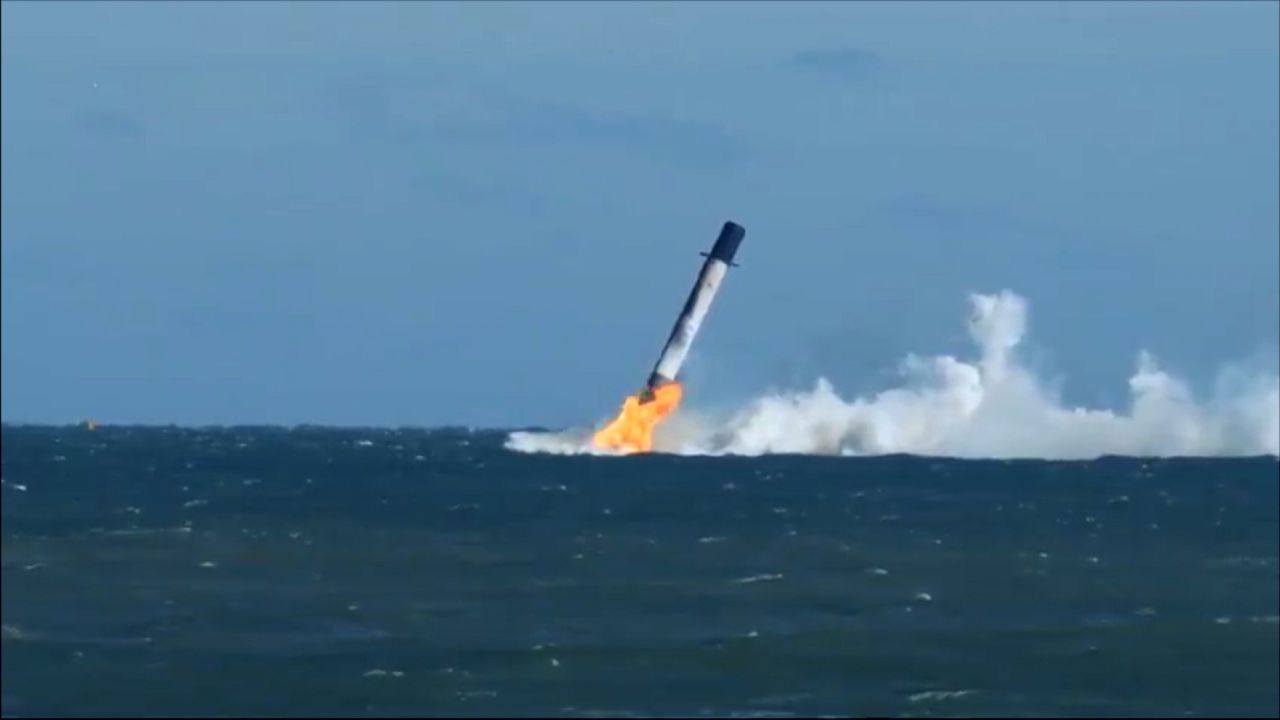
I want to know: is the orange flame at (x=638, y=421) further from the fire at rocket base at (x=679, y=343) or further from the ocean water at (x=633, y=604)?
the ocean water at (x=633, y=604)

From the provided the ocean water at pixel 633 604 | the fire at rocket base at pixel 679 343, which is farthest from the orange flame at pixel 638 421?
the ocean water at pixel 633 604

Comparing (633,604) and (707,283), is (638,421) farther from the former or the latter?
(633,604)

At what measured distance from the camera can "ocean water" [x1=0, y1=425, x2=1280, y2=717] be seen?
155ft

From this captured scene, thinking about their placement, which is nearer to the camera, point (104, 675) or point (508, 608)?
point (104, 675)

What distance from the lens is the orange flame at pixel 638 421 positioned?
138000mm

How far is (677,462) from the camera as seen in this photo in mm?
163625

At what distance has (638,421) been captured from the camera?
498 ft

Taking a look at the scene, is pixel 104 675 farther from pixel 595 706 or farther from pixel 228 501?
pixel 228 501

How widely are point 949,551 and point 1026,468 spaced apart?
294 ft

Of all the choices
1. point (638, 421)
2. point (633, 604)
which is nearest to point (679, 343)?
point (638, 421)

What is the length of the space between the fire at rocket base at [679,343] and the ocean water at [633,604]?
1045 centimetres

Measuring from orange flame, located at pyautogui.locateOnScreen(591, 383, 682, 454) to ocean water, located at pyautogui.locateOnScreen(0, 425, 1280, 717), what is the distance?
18266 millimetres

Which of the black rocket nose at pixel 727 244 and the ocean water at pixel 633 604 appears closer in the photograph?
the ocean water at pixel 633 604

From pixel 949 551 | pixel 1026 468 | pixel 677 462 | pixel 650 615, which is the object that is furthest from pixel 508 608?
pixel 1026 468
